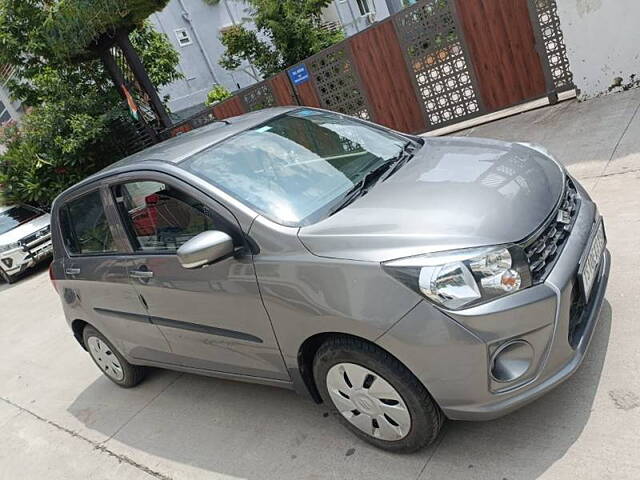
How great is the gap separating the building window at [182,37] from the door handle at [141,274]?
61.0 ft

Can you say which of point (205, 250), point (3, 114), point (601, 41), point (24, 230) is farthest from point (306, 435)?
point (3, 114)

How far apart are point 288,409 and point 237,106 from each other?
27.2ft

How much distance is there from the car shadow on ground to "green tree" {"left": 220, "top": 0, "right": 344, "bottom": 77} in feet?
42.5

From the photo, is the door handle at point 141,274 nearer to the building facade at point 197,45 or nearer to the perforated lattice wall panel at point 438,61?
the perforated lattice wall panel at point 438,61

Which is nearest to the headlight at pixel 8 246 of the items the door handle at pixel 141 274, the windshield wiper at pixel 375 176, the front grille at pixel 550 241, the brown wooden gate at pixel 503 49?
the door handle at pixel 141 274

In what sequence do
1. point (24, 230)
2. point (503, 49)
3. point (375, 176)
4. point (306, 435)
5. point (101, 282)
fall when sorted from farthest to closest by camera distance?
point (24, 230) → point (503, 49) → point (101, 282) → point (306, 435) → point (375, 176)

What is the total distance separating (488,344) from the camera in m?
2.16

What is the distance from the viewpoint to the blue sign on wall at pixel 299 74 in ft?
30.4

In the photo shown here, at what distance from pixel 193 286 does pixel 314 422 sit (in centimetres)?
109

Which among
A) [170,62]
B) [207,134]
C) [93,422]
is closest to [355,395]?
[207,134]

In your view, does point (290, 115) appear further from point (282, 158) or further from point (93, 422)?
point (93, 422)

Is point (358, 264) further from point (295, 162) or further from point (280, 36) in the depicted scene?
point (280, 36)

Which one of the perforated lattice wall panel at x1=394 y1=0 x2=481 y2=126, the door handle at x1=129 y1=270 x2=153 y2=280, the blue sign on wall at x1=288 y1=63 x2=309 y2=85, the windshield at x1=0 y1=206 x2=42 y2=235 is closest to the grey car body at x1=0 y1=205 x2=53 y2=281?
the windshield at x1=0 y1=206 x2=42 y2=235

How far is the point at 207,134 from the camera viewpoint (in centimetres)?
344
